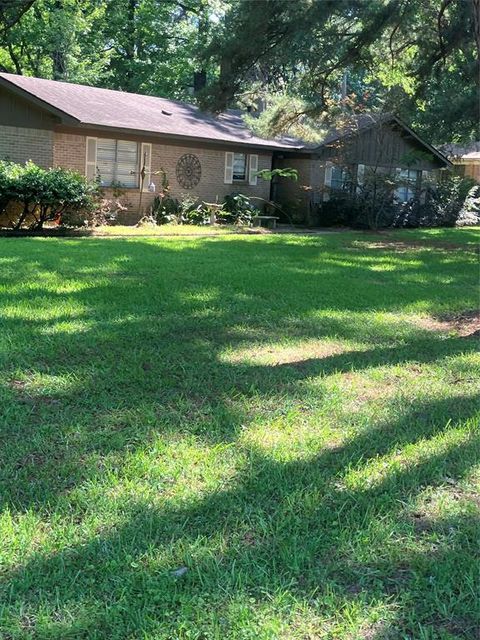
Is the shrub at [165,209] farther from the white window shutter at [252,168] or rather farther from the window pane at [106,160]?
the white window shutter at [252,168]

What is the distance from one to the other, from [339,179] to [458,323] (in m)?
17.0

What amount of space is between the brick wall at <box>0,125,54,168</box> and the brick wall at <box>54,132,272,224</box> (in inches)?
11.5

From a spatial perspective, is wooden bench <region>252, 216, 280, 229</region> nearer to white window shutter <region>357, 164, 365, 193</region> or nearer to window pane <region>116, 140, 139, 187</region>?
white window shutter <region>357, 164, 365, 193</region>

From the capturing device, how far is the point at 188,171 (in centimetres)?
1994

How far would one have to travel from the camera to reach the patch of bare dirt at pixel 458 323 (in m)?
6.57

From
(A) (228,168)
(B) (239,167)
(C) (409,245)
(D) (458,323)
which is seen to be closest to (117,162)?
(A) (228,168)

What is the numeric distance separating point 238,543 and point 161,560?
328 millimetres

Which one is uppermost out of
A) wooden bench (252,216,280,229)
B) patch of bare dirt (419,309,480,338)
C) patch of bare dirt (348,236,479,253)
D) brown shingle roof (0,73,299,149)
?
brown shingle roof (0,73,299,149)

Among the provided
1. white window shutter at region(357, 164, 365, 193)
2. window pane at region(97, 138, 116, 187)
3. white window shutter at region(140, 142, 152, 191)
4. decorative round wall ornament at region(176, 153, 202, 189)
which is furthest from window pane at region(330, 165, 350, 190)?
window pane at region(97, 138, 116, 187)

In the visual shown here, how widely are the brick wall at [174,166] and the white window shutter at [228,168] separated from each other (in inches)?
5.3

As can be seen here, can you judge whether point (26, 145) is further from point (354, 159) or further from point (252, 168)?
point (354, 159)

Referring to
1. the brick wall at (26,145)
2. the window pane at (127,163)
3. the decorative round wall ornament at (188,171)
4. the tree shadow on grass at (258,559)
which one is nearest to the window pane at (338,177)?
the decorative round wall ornament at (188,171)

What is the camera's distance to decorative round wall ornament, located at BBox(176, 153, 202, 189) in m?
19.7

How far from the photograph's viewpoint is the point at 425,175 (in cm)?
2570
